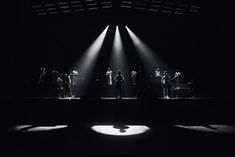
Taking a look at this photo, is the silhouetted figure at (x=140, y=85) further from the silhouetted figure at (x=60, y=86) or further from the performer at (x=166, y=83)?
the silhouetted figure at (x=60, y=86)

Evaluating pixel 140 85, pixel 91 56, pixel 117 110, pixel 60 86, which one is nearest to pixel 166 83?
pixel 140 85

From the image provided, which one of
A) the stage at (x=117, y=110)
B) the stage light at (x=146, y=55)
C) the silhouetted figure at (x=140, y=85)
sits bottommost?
the stage at (x=117, y=110)

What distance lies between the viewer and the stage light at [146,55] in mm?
15211

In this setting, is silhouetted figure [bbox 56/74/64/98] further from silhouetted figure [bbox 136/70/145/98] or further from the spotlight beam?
the spotlight beam

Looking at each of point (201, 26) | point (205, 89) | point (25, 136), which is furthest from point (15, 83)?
point (201, 26)

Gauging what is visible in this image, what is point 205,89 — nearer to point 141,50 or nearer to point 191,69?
point 191,69

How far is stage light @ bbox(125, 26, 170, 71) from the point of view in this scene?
15.2 m

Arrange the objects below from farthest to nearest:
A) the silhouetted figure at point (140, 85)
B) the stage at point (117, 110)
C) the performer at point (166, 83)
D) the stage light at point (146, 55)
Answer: the stage light at point (146, 55) < the performer at point (166, 83) < the silhouetted figure at point (140, 85) < the stage at point (117, 110)

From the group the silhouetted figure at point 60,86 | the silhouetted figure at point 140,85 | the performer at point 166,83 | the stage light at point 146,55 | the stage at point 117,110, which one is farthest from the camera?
the stage light at point 146,55

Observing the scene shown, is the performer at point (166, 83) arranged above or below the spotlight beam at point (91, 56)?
below

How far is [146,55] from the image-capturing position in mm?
15391

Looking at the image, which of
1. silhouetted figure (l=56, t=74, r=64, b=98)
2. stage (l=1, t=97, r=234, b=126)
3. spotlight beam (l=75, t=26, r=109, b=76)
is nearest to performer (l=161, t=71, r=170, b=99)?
stage (l=1, t=97, r=234, b=126)

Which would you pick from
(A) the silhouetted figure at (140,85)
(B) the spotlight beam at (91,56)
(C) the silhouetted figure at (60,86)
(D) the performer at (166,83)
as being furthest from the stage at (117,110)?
(B) the spotlight beam at (91,56)

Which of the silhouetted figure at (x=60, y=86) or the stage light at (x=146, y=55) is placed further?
the stage light at (x=146, y=55)
